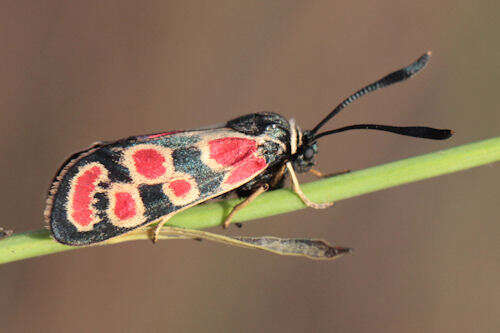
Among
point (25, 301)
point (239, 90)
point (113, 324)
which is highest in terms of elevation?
point (239, 90)

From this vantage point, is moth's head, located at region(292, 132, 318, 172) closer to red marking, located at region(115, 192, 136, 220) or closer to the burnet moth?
the burnet moth

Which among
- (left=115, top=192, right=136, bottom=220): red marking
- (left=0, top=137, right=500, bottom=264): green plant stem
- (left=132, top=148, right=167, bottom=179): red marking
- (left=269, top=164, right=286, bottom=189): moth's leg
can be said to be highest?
(left=132, top=148, right=167, bottom=179): red marking

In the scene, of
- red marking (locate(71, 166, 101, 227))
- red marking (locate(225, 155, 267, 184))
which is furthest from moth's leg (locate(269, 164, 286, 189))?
red marking (locate(71, 166, 101, 227))

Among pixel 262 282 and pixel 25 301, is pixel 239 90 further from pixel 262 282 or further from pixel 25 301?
pixel 25 301

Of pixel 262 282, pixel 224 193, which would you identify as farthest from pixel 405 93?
pixel 224 193

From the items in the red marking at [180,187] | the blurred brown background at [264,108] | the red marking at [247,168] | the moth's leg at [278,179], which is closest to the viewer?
the red marking at [180,187]

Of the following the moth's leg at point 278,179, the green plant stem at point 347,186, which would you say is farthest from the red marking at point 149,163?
the moth's leg at point 278,179

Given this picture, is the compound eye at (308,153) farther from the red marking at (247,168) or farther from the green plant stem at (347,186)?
the green plant stem at (347,186)
